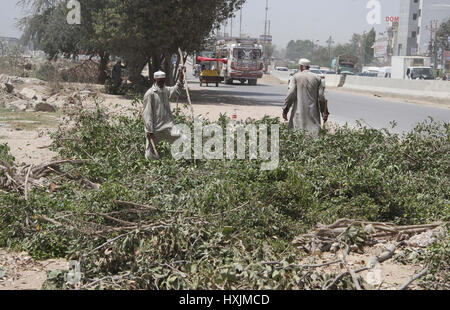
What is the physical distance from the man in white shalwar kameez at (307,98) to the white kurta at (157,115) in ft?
6.88

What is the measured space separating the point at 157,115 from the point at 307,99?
8.62 ft

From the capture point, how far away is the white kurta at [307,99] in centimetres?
974

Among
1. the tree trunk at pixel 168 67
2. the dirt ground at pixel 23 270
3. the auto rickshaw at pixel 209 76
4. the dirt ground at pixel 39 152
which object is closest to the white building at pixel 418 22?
the auto rickshaw at pixel 209 76

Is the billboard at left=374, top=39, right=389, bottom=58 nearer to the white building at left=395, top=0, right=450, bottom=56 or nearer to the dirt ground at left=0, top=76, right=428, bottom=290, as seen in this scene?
the white building at left=395, top=0, right=450, bottom=56

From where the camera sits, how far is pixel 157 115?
8547mm

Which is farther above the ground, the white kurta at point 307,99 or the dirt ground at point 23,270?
the white kurta at point 307,99

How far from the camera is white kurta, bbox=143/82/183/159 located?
842 centimetres

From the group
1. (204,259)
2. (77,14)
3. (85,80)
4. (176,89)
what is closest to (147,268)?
(204,259)

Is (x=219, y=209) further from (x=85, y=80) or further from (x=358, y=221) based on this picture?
(x=85, y=80)

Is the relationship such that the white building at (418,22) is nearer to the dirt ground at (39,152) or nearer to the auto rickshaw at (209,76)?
the auto rickshaw at (209,76)

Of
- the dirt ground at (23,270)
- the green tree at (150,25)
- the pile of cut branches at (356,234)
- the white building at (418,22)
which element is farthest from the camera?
the white building at (418,22)

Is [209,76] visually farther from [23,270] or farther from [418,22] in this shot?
[418,22]

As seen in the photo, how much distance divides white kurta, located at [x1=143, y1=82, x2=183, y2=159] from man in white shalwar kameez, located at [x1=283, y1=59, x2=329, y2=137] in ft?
6.88

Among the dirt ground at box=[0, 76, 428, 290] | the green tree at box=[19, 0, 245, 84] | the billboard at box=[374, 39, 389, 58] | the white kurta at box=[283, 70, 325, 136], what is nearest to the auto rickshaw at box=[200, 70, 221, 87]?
the green tree at box=[19, 0, 245, 84]
